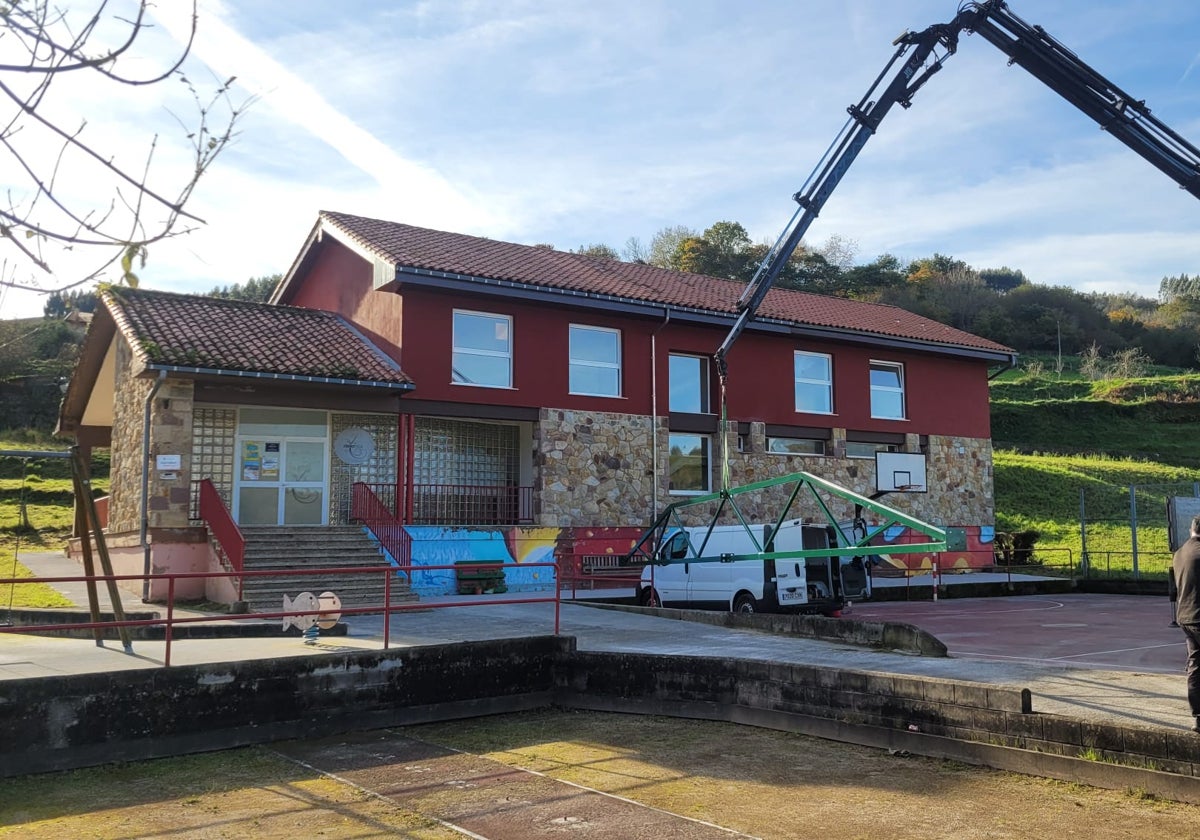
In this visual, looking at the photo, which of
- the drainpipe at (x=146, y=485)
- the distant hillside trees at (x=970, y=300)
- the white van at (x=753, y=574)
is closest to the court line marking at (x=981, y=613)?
the white van at (x=753, y=574)

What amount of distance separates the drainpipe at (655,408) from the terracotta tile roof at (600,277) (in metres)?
0.79

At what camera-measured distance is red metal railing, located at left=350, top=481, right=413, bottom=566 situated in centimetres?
2018

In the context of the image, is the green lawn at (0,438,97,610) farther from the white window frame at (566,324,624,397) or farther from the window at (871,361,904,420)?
the window at (871,361,904,420)

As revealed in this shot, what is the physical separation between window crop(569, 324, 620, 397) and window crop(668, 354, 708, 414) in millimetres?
1853

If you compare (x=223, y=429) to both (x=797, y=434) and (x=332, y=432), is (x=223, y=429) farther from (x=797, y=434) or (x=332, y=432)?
(x=797, y=434)

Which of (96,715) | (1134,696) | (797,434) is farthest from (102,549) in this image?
(797,434)

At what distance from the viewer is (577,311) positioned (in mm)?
24203

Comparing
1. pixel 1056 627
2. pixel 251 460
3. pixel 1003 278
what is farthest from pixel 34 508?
pixel 1003 278

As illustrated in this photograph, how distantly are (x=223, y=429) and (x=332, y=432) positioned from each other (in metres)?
2.26

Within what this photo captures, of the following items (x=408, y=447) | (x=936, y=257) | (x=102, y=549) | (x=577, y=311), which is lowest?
(x=102, y=549)

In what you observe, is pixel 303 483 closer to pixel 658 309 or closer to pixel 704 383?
pixel 658 309

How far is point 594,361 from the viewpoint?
80.3 ft

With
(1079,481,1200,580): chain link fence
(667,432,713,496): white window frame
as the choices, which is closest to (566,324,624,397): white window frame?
(667,432,713,496): white window frame

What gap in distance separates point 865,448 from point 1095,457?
23650 millimetres
